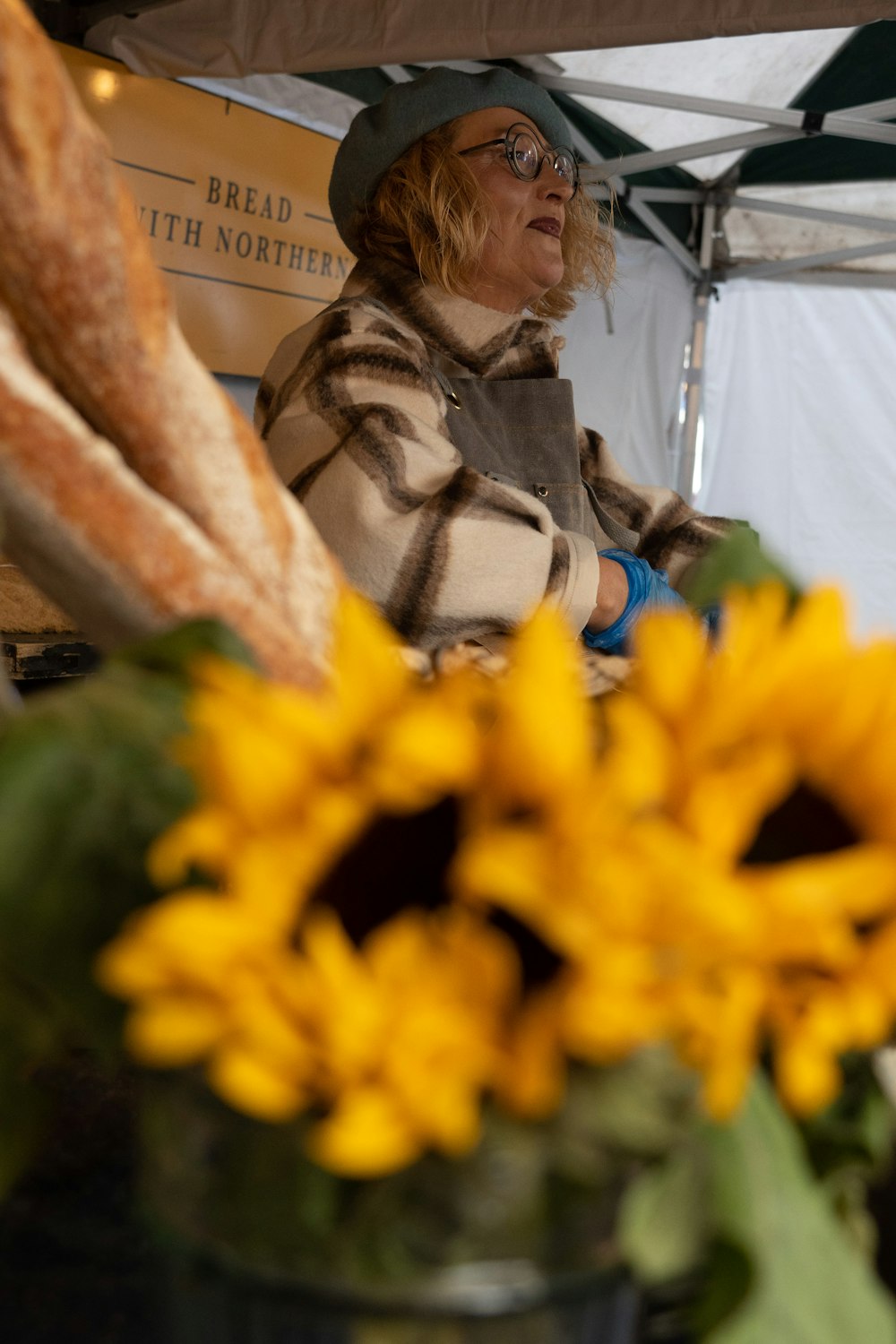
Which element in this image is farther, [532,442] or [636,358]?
[636,358]

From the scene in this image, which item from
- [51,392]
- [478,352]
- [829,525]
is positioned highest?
[829,525]

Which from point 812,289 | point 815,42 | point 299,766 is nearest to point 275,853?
point 299,766

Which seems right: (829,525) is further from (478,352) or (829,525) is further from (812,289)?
(478,352)

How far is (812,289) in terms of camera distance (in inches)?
150

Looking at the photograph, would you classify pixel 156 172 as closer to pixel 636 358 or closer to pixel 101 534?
pixel 636 358

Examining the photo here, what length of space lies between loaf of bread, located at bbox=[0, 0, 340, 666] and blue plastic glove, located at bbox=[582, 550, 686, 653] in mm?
742

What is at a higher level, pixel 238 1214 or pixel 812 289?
pixel 812 289

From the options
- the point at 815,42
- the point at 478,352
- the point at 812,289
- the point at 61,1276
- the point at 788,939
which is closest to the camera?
the point at 788,939

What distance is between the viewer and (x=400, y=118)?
52.7 inches

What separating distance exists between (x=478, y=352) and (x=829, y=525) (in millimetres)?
3027

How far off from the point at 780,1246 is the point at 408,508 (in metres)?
0.84

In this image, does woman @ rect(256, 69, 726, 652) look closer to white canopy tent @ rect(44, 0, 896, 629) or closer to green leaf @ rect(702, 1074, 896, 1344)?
white canopy tent @ rect(44, 0, 896, 629)

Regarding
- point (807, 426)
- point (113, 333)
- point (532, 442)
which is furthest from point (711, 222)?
point (113, 333)

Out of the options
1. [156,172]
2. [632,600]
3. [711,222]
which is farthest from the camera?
[711,222]
